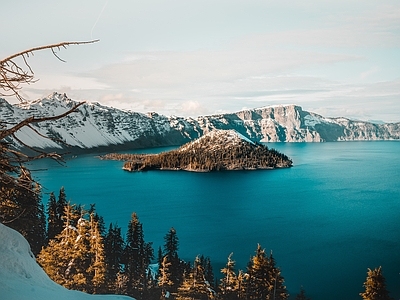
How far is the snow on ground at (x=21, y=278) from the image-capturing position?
24.2 feet

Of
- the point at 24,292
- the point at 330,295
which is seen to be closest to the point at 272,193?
the point at 330,295

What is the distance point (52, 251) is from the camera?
2792cm

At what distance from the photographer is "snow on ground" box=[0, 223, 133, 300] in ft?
24.2

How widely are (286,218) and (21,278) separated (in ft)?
204

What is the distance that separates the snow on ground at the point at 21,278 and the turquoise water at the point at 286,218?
102 feet

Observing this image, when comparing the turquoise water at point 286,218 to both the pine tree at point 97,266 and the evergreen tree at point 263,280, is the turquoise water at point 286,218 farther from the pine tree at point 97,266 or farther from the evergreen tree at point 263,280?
the pine tree at point 97,266

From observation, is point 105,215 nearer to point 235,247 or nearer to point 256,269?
point 235,247

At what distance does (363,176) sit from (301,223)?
6814cm

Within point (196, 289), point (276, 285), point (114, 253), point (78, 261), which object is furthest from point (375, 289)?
point (114, 253)

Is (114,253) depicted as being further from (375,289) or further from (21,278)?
(21,278)

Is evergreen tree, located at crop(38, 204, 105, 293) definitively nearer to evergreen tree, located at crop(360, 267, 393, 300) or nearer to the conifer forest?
the conifer forest

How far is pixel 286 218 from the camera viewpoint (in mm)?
66000

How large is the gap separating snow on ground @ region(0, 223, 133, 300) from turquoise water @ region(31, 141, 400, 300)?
3101 cm

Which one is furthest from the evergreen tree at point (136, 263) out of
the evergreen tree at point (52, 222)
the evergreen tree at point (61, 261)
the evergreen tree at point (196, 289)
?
the evergreen tree at point (52, 222)
